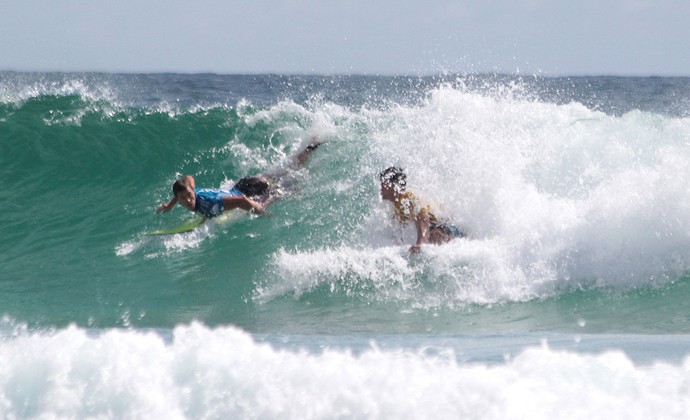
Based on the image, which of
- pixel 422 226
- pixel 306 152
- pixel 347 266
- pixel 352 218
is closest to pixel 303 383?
pixel 347 266

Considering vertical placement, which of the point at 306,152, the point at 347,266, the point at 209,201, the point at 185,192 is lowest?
the point at 347,266

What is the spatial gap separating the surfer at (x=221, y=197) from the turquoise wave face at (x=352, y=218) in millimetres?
254

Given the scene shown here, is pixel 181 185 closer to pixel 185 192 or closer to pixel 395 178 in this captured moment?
pixel 185 192

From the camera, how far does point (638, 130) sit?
1272cm

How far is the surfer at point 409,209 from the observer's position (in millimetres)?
9234

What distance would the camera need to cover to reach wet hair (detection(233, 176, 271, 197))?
1089 cm

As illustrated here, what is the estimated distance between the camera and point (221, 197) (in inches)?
396

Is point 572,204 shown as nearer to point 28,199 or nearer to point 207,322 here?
point 207,322

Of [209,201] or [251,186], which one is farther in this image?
[251,186]

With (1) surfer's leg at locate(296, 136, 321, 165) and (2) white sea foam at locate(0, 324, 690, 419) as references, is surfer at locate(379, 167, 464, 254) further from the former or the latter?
(2) white sea foam at locate(0, 324, 690, 419)

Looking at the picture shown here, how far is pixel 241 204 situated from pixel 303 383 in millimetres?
5410

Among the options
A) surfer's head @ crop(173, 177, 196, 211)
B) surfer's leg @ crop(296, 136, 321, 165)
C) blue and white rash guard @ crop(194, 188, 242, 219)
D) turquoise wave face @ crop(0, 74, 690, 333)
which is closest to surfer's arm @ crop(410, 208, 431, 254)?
turquoise wave face @ crop(0, 74, 690, 333)

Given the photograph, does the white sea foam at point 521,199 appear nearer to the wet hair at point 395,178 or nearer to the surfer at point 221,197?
the wet hair at point 395,178

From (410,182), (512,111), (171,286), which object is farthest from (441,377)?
(512,111)
